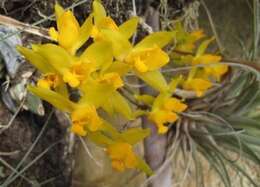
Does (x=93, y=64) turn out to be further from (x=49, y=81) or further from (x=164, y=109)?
(x=164, y=109)

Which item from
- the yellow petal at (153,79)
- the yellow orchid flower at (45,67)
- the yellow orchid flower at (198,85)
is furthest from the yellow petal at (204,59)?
the yellow orchid flower at (45,67)

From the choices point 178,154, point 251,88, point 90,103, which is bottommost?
point 178,154

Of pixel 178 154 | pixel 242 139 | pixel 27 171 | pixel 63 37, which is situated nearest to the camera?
pixel 63 37

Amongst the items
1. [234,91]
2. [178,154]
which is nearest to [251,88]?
[234,91]

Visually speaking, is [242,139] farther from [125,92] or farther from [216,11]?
[216,11]

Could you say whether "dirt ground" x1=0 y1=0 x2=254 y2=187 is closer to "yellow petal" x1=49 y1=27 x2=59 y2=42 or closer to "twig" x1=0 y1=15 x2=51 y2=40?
"twig" x1=0 y1=15 x2=51 y2=40

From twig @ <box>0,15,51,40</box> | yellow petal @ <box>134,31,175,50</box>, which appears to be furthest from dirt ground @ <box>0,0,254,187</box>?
yellow petal @ <box>134,31,175,50</box>
